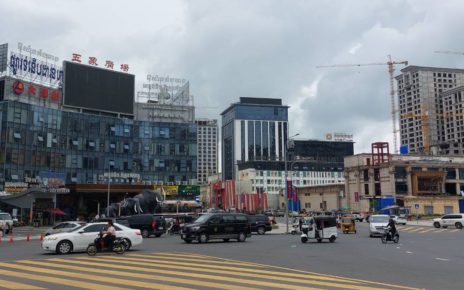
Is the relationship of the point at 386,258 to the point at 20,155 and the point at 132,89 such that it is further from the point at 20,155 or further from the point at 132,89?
the point at 132,89

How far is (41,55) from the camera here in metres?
82.1

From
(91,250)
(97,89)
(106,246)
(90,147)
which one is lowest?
(91,250)

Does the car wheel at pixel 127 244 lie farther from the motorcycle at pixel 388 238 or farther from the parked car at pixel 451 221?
the parked car at pixel 451 221

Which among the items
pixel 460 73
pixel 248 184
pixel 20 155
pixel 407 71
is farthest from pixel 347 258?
pixel 460 73

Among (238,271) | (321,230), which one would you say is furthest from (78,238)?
(321,230)

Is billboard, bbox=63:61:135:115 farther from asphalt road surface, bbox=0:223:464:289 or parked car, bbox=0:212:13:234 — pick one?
asphalt road surface, bbox=0:223:464:289

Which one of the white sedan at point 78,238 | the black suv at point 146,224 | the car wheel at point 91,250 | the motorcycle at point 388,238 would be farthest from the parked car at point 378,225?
the car wheel at point 91,250

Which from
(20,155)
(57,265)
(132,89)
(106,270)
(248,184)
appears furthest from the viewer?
(248,184)

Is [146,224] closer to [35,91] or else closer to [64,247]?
[64,247]

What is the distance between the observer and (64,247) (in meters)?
23.0

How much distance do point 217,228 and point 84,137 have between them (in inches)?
2467

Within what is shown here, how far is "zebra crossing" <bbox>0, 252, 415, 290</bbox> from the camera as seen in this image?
13.0 meters

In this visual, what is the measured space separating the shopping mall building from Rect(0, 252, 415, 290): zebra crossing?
49.5m

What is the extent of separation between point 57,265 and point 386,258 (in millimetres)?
13281
